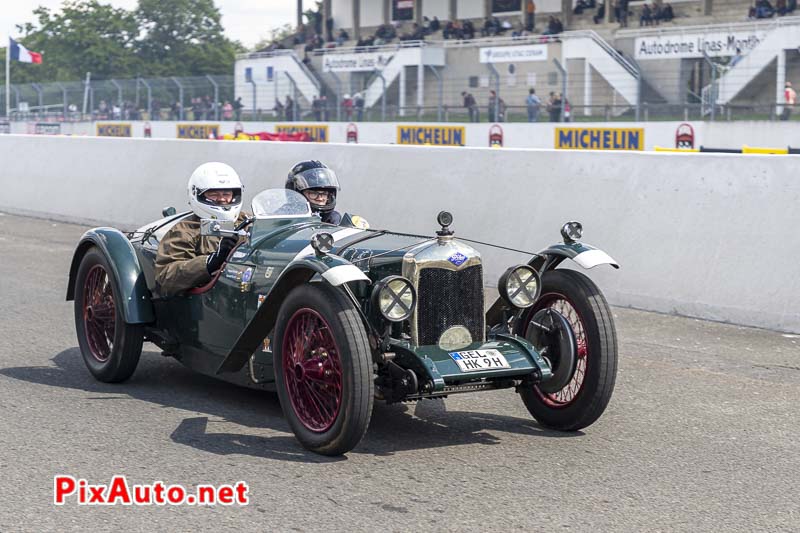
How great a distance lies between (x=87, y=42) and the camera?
76.6m

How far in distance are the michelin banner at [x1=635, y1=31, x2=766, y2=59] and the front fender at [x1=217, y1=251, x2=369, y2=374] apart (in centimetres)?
2906

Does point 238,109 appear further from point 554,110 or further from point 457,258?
point 457,258

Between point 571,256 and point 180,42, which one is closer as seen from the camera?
point 571,256

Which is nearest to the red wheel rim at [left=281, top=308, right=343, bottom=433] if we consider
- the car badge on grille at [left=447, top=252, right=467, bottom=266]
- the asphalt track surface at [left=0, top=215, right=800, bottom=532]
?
the asphalt track surface at [left=0, top=215, right=800, bottom=532]

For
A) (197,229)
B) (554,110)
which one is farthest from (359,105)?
(197,229)

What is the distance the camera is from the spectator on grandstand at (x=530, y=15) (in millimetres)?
44903

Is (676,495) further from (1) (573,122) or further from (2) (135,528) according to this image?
(1) (573,122)

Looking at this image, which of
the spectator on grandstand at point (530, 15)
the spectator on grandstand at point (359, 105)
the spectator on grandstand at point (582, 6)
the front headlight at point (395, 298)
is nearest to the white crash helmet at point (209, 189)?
the front headlight at point (395, 298)

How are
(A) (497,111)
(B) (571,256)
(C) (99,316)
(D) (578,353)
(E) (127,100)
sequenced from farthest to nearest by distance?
(E) (127,100)
(A) (497,111)
(C) (99,316)
(B) (571,256)
(D) (578,353)

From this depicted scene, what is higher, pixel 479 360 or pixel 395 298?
pixel 395 298

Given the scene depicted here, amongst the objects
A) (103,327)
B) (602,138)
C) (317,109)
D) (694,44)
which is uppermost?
(694,44)

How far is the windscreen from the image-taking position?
6.43 m

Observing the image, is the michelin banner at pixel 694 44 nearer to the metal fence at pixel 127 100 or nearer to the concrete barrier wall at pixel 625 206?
the metal fence at pixel 127 100

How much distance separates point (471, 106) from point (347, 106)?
502cm
